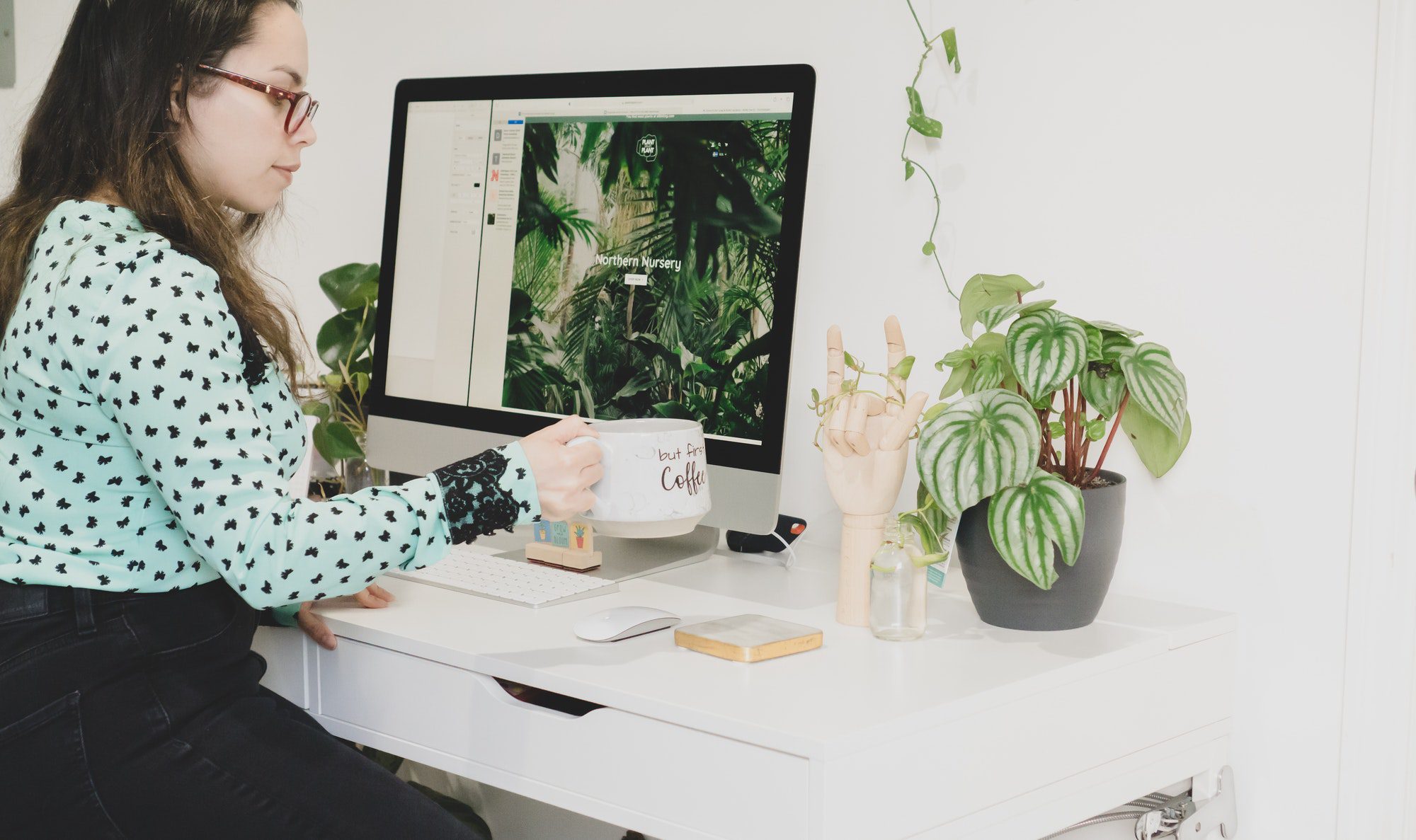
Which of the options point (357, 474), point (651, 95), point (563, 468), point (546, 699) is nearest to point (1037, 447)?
point (563, 468)

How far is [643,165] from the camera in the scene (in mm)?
1362

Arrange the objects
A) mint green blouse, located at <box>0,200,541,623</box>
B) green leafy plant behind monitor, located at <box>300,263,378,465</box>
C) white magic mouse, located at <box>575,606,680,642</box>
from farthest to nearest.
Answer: green leafy plant behind monitor, located at <box>300,263,378,465</box> < white magic mouse, located at <box>575,606,680,642</box> < mint green blouse, located at <box>0,200,541,623</box>

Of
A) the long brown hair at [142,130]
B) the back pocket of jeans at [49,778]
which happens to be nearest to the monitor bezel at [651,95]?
the long brown hair at [142,130]

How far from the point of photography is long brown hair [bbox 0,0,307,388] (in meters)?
0.92

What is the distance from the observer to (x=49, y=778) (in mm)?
867

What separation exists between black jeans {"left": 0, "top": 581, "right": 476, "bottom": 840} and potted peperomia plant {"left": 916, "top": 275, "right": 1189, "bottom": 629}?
50 centimetres

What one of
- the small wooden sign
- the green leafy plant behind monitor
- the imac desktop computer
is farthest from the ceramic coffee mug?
the green leafy plant behind monitor

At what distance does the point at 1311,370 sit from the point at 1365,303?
8 centimetres

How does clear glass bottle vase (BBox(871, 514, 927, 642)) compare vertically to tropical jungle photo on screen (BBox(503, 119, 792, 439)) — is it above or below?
below

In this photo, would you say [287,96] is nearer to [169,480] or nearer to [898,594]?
[169,480]

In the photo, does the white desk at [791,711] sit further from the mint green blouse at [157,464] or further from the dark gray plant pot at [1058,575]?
the mint green blouse at [157,464]

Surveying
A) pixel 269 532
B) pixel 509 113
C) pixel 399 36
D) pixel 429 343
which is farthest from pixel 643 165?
pixel 399 36

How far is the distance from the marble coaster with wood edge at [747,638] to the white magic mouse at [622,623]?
0.8 inches

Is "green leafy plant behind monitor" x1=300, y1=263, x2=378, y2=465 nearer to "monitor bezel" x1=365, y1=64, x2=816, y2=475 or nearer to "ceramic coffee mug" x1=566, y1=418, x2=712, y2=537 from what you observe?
"monitor bezel" x1=365, y1=64, x2=816, y2=475
